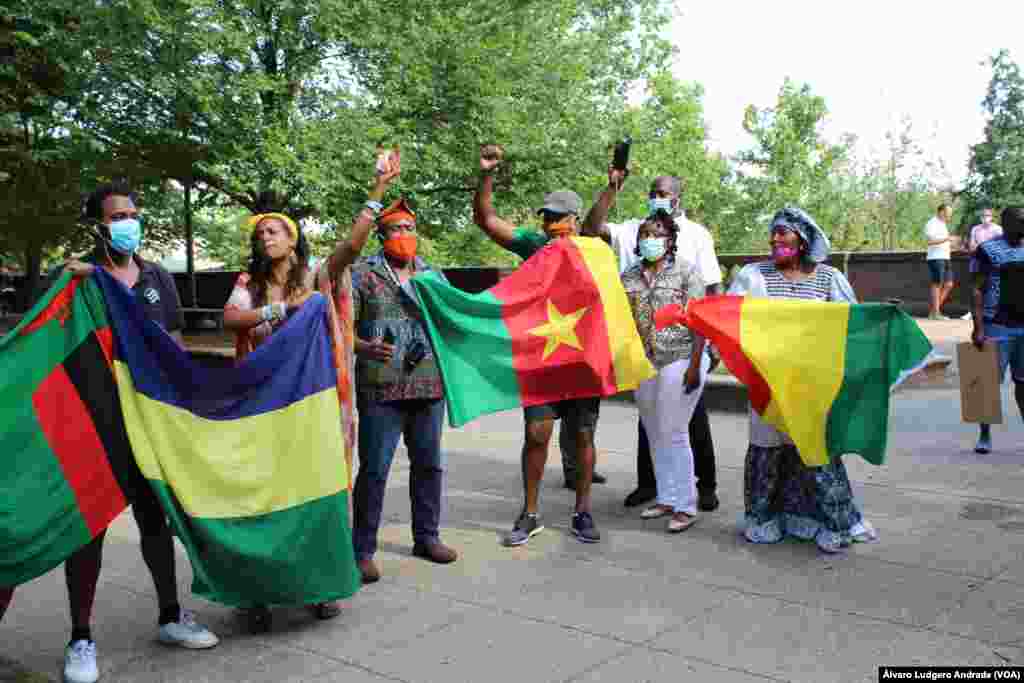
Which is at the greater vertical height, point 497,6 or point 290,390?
point 497,6

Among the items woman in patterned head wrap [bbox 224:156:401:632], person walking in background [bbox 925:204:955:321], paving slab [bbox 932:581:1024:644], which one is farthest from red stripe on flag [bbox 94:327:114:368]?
person walking in background [bbox 925:204:955:321]

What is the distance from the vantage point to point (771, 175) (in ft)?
196

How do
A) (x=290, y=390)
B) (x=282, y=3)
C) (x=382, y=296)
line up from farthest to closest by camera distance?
(x=282, y=3)
(x=382, y=296)
(x=290, y=390)

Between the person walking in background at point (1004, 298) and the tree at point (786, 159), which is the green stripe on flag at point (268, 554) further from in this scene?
the tree at point (786, 159)

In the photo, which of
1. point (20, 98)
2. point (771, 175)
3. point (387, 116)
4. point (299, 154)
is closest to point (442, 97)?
point (387, 116)

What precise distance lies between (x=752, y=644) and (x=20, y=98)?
22541mm

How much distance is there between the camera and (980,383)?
8875mm

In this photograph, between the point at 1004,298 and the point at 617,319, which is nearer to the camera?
the point at 617,319

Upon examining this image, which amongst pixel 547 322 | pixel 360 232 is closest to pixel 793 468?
pixel 547 322

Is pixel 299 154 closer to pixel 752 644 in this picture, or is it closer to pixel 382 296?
pixel 382 296

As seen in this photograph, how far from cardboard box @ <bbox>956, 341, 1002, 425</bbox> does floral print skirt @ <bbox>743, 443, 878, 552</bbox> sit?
118 inches

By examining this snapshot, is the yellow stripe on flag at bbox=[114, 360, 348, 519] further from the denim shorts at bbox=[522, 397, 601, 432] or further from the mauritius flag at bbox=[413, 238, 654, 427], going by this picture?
the denim shorts at bbox=[522, 397, 601, 432]

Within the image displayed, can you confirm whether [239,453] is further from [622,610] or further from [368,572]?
[622,610]

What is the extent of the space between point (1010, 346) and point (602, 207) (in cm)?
381
